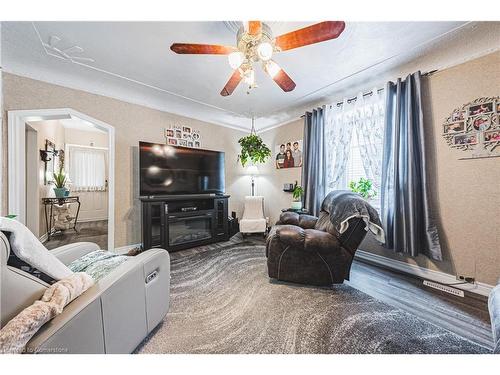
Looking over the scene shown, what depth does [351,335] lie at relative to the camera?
125 cm

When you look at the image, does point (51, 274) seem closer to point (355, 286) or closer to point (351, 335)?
point (351, 335)

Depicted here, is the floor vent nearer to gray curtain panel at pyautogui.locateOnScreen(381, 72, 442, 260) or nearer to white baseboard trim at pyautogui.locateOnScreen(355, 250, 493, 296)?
white baseboard trim at pyautogui.locateOnScreen(355, 250, 493, 296)

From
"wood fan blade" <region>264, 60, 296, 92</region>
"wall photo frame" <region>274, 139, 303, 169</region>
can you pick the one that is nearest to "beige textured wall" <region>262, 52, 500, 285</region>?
"wood fan blade" <region>264, 60, 296, 92</region>

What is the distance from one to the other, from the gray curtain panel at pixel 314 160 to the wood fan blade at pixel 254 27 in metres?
2.06

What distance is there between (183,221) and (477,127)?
12.2ft

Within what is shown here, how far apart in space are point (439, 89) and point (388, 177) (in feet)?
3.34

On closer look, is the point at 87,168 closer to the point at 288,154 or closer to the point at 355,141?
the point at 288,154

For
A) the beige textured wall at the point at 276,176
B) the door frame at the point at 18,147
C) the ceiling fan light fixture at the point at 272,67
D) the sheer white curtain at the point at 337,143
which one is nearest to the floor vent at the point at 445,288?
the sheer white curtain at the point at 337,143

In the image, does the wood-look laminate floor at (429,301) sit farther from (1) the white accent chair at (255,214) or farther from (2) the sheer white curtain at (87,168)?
(2) the sheer white curtain at (87,168)

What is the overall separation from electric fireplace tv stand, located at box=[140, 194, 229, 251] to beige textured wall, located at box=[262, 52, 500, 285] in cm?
275

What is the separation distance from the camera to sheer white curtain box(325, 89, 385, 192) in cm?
239

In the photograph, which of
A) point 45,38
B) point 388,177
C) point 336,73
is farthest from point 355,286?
point 45,38

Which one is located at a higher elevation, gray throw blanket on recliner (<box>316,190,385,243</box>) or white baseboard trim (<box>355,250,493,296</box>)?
gray throw blanket on recliner (<box>316,190,385,243</box>)
